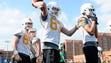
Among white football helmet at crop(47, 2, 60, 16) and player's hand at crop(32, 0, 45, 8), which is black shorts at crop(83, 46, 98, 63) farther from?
player's hand at crop(32, 0, 45, 8)

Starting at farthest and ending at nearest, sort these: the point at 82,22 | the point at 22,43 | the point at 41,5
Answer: the point at 22,43, the point at 82,22, the point at 41,5

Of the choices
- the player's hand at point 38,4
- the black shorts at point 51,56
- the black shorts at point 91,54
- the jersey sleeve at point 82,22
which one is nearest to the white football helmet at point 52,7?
the player's hand at point 38,4

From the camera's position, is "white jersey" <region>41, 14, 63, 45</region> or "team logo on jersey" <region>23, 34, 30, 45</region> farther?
"team logo on jersey" <region>23, 34, 30, 45</region>

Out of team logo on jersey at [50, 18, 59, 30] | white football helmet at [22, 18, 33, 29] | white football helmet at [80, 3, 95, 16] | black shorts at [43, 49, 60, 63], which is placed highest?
white football helmet at [80, 3, 95, 16]

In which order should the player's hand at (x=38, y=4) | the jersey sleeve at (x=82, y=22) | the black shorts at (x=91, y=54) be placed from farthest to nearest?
1. the black shorts at (x=91, y=54)
2. the jersey sleeve at (x=82, y=22)
3. the player's hand at (x=38, y=4)

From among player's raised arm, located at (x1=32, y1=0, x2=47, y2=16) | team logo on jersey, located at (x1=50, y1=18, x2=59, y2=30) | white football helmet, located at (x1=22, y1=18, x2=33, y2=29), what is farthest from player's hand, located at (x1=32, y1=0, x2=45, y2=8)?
white football helmet, located at (x1=22, y1=18, x2=33, y2=29)

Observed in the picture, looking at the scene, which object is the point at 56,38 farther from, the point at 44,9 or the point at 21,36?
the point at 21,36

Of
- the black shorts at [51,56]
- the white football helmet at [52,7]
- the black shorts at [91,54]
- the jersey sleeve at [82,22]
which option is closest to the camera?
the black shorts at [51,56]

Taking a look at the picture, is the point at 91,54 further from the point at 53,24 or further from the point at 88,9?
the point at 53,24

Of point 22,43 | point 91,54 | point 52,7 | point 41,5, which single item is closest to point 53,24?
point 52,7

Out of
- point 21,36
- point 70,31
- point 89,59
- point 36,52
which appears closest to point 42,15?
point 70,31

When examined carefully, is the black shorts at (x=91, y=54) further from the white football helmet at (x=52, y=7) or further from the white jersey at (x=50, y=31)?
the white football helmet at (x=52, y=7)

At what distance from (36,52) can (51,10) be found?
412 centimetres

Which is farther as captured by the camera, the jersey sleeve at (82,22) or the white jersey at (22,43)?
the white jersey at (22,43)
